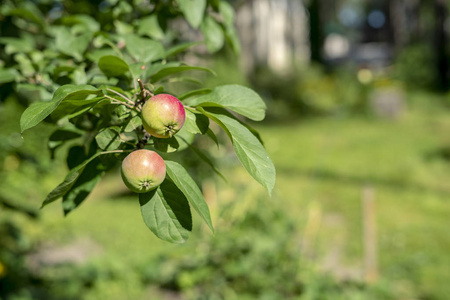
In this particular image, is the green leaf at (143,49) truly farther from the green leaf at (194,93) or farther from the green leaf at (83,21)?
the green leaf at (83,21)

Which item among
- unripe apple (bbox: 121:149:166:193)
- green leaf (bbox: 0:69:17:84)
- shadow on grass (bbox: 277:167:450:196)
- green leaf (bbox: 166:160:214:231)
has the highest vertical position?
green leaf (bbox: 0:69:17:84)

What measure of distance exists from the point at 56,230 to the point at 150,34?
12.6ft

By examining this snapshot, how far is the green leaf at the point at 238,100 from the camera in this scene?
0.74m

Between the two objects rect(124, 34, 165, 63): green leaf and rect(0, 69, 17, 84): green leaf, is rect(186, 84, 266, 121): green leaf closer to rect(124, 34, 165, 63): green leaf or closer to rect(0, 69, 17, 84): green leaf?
rect(124, 34, 165, 63): green leaf

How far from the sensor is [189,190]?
25.7 inches

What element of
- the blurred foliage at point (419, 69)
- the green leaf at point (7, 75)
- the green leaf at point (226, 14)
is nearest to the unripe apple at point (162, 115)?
the green leaf at point (7, 75)

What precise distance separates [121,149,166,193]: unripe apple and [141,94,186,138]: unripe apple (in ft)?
0.14

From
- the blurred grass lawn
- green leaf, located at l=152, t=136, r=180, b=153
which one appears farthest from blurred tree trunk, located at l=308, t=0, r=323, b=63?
green leaf, located at l=152, t=136, r=180, b=153

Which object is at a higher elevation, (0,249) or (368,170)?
(0,249)

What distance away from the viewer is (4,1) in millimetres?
1410

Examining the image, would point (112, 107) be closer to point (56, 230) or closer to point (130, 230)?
point (130, 230)

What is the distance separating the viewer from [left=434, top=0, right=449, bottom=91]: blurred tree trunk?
36.5 feet

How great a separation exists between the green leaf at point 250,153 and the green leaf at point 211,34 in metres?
0.49

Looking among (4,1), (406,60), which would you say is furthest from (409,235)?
(406,60)
